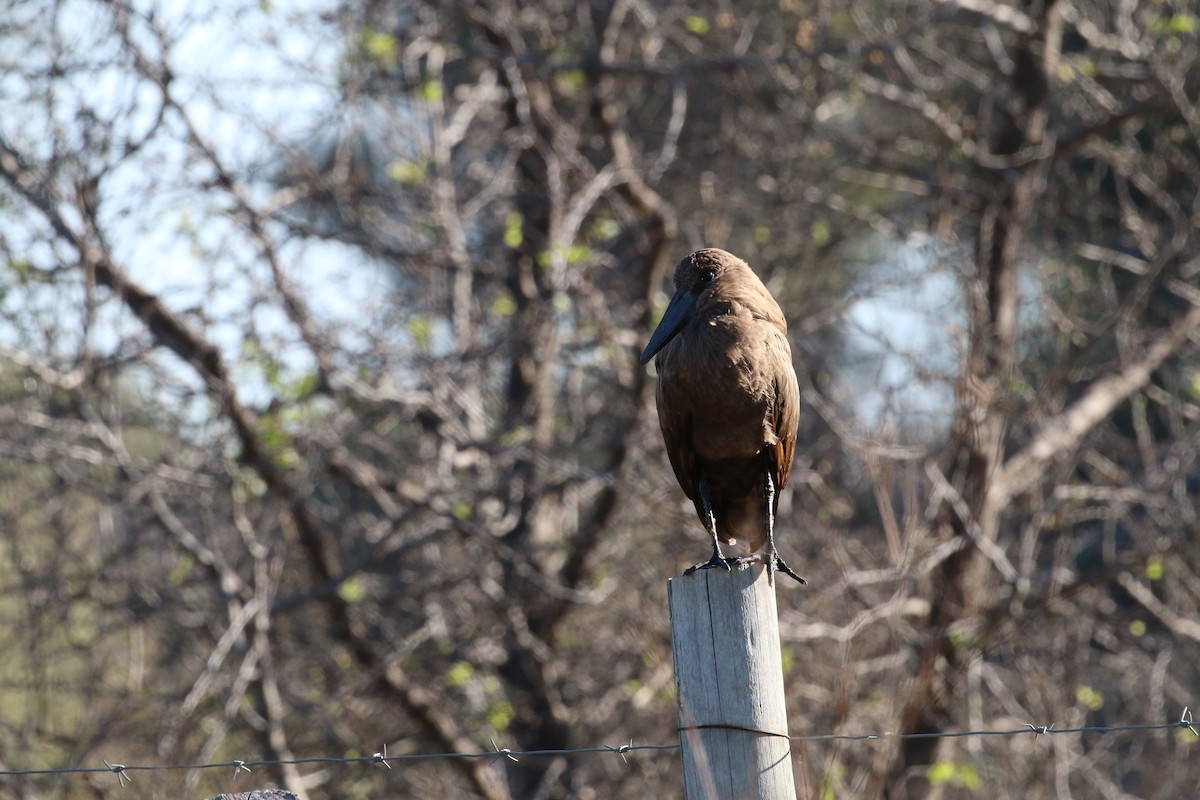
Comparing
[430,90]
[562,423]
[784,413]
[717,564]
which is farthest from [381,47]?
[717,564]

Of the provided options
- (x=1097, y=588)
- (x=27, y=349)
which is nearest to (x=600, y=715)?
(x=1097, y=588)

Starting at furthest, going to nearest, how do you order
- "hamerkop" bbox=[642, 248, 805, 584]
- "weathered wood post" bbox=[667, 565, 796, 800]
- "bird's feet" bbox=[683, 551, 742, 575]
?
"hamerkop" bbox=[642, 248, 805, 584]
"bird's feet" bbox=[683, 551, 742, 575]
"weathered wood post" bbox=[667, 565, 796, 800]

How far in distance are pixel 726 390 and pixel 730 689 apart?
3.69 feet

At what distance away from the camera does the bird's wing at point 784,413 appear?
368cm

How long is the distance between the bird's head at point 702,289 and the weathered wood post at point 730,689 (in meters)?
1.12

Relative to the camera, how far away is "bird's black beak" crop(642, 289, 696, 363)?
12.6 ft


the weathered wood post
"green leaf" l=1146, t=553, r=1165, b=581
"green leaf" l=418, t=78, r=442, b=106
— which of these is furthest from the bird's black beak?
"green leaf" l=1146, t=553, r=1165, b=581

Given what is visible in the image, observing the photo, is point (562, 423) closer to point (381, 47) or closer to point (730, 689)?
point (381, 47)

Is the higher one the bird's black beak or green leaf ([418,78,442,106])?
green leaf ([418,78,442,106])

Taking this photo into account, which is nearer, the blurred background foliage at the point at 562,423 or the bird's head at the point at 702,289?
the bird's head at the point at 702,289

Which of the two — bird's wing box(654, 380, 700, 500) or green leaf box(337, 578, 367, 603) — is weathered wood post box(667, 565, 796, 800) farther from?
green leaf box(337, 578, 367, 603)

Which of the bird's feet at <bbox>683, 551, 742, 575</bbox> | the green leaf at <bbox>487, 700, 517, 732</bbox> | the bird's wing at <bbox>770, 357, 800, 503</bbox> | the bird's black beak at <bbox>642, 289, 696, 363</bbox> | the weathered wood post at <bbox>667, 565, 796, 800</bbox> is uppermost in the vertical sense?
the bird's black beak at <bbox>642, 289, 696, 363</bbox>

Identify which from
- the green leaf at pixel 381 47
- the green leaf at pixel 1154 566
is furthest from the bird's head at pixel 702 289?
the green leaf at pixel 1154 566

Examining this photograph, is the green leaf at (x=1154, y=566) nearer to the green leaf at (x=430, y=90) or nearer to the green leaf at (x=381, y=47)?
the green leaf at (x=430, y=90)
